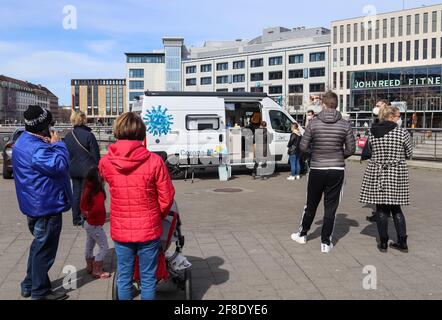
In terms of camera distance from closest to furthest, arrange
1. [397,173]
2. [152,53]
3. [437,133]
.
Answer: [397,173] < [437,133] < [152,53]

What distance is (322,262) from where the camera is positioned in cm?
566

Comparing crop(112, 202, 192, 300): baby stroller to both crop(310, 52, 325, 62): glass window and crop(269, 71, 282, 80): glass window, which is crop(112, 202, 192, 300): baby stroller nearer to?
crop(310, 52, 325, 62): glass window

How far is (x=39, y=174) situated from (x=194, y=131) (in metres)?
9.80

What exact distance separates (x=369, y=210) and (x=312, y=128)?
3603 mm

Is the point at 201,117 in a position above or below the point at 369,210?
above

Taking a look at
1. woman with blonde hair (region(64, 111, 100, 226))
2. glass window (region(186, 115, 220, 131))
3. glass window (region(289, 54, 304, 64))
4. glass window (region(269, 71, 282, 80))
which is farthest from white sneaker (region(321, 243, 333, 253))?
glass window (region(269, 71, 282, 80))

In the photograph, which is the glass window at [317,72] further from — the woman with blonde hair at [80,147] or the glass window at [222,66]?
the woman with blonde hair at [80,147]

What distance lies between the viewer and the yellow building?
6245 inches

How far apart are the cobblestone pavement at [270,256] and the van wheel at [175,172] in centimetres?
386

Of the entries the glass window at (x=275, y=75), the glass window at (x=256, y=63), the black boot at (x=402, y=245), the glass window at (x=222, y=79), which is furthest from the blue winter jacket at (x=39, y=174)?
→ the glass window at (x=222, y=79)

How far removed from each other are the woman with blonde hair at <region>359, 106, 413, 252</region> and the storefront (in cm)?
6972

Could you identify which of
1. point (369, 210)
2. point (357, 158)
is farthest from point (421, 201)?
point (357, 158)

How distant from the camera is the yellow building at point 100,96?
159 metres
